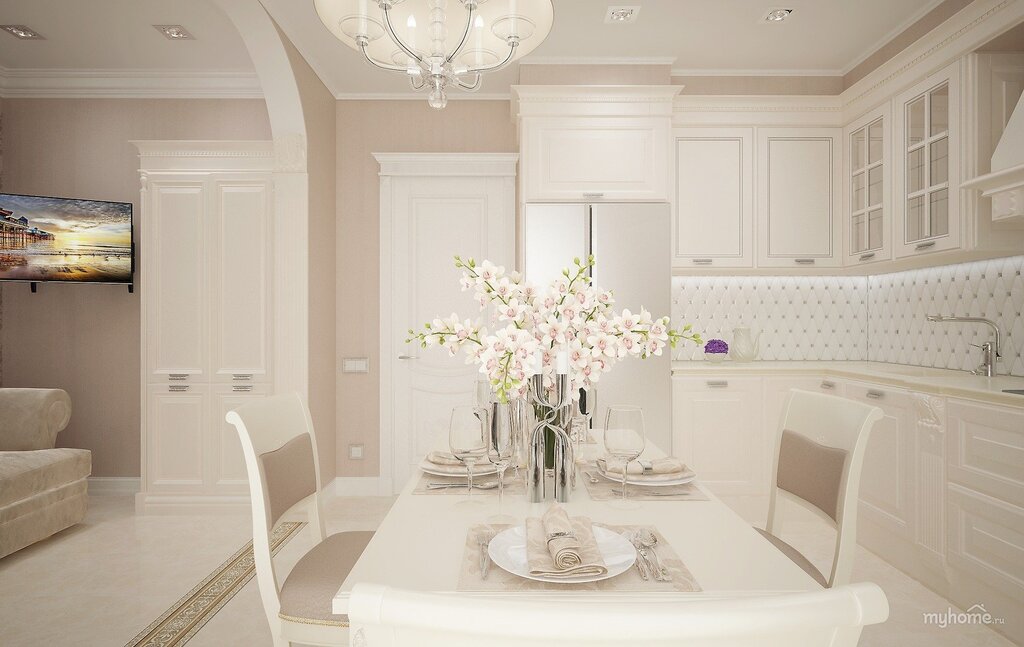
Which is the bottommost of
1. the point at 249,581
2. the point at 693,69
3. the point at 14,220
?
the point at 249,581

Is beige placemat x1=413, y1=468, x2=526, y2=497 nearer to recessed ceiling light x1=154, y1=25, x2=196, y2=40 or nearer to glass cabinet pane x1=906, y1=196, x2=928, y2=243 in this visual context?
glass cabinet pane x1=906, y1=196, x2=928, y2=243

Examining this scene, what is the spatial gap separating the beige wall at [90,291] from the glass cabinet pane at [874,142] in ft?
13.3

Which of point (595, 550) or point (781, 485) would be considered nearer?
point (595, 550)

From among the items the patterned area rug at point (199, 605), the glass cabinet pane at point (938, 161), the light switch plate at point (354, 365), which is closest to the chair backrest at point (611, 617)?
the patterned area rug at point (199, 605)

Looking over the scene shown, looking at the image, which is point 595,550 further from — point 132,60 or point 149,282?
point 132,60

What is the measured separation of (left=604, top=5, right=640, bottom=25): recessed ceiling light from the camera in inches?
122

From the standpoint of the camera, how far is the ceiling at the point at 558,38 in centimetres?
315

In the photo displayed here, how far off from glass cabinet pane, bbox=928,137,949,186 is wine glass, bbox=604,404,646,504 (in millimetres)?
2614

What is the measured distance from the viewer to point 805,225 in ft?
12.4

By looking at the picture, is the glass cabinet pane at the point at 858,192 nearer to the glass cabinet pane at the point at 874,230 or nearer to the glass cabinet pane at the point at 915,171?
the glass cabinet pane at the point at 874,230

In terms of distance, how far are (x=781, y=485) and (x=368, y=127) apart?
370 cm

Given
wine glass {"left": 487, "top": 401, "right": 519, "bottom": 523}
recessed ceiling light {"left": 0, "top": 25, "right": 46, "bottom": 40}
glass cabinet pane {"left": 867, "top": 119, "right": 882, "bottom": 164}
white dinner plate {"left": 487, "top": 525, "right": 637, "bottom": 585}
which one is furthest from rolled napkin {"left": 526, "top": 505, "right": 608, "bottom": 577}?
recessed ceiling light {"left": 0, "top": 25, "right": 46, "bottom": 40}

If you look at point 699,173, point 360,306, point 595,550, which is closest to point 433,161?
point 360,306

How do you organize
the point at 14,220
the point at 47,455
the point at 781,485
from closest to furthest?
the point at 781,485 < the point at 47,455 < the point at 14,220
